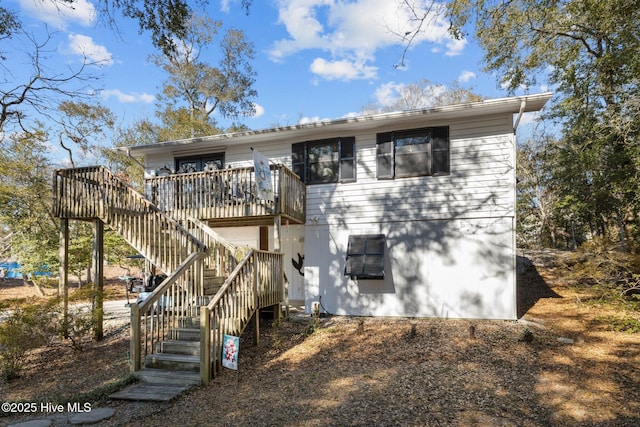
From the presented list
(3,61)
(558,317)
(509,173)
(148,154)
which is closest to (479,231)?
(509,173)

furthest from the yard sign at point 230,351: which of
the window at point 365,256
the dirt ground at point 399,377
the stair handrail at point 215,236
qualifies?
the window at point 365,256

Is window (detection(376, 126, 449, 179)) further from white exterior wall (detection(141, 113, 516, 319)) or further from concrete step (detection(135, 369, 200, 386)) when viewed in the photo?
concrete step (detection(135, 369, 200, 386))

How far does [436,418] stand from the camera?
13.9 ft

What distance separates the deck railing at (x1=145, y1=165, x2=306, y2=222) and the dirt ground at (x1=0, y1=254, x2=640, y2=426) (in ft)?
9.18

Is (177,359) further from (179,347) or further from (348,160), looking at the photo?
(348,160)

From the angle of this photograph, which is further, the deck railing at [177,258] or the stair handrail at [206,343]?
the deck railing at [177,258]

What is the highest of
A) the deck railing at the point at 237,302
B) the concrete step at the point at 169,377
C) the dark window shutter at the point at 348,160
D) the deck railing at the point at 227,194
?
the dark window shutter at the point at 348,160

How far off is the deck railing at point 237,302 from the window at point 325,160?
2.81 metres

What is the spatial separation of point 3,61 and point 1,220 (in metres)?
13.4

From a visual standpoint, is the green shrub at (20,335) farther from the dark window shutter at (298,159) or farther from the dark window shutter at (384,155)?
the dark window shutter at (384,155)

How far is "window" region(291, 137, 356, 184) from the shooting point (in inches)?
411

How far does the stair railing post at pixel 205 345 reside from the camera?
18.8 feet

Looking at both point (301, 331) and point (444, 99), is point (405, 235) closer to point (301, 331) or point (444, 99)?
point (301, 331)

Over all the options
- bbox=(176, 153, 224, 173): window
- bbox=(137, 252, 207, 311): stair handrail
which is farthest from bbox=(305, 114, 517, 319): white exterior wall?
bbox=(137, 252, 207, 311): stair handrail
